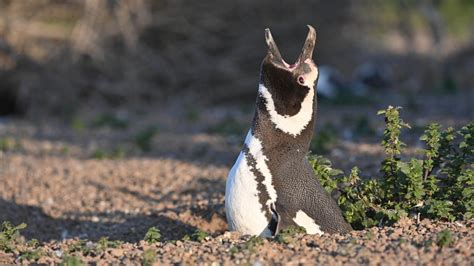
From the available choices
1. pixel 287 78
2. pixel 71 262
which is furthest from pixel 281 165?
Answer: pixel 71 262

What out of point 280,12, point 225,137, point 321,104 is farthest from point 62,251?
point 280,12

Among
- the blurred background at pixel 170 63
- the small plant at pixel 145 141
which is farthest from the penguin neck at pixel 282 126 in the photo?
the blurred background at pixel 170 63

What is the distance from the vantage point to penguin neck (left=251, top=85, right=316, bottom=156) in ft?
16.2

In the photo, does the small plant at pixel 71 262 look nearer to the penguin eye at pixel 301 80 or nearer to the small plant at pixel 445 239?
the penguin eye at pixel 301 80

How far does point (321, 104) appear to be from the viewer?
13953 mm

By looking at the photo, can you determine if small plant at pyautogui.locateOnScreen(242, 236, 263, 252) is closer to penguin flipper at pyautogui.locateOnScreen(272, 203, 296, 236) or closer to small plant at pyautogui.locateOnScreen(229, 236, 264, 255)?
small plant at pyautogui.locateOnScreen(229, 236, 264, 255)

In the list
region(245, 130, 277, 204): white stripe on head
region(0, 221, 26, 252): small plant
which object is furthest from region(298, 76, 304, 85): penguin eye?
region(0, 221, 26, 252): small plant

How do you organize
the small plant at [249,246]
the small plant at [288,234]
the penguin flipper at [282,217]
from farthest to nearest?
1. the penguin flipper at [282,217]
2. the small plant at [288,234]
3. the small plant at [249,246]

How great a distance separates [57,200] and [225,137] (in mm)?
3241

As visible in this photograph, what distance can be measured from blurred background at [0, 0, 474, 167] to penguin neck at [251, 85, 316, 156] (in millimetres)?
7113

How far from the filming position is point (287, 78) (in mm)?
4820

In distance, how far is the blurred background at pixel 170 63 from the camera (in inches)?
541

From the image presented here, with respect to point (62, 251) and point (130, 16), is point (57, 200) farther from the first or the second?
point (130, 16)

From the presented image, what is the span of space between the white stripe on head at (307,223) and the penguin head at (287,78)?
23.3 inches
